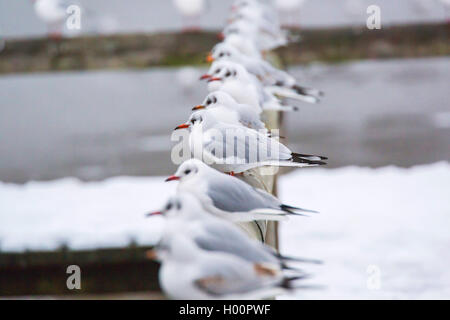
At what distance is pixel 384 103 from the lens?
6285 millimetres

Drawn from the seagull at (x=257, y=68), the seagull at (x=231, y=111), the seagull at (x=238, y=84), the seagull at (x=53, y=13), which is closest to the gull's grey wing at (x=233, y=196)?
the seagull at (x=231, y=111)

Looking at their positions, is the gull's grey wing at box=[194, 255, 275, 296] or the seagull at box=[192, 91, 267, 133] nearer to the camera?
the gull's grey wing at box=[194, 255, 275, 296]

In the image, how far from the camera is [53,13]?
5.65 metres

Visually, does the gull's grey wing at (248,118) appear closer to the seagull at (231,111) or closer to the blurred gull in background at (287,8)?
the seagull at (231,111)

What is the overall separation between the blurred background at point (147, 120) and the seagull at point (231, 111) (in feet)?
2.47

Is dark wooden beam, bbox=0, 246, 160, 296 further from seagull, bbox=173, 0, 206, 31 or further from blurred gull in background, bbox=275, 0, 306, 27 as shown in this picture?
blurred gull in background, bbox=275, 0, 306, 27

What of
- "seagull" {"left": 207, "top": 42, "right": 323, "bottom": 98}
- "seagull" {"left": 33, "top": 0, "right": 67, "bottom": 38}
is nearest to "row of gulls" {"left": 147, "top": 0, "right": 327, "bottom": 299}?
"seagull" {"left": 207, "top": 42, "right": 323, "bottom": 98}

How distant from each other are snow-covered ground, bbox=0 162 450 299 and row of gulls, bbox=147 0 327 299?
76 centimetres

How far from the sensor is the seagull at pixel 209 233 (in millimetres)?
1377

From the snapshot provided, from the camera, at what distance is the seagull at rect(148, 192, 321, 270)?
4.52ft

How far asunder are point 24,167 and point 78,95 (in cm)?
227

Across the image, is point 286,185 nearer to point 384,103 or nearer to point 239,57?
point 239,57

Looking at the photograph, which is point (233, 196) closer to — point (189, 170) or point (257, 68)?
point (189, 170)
